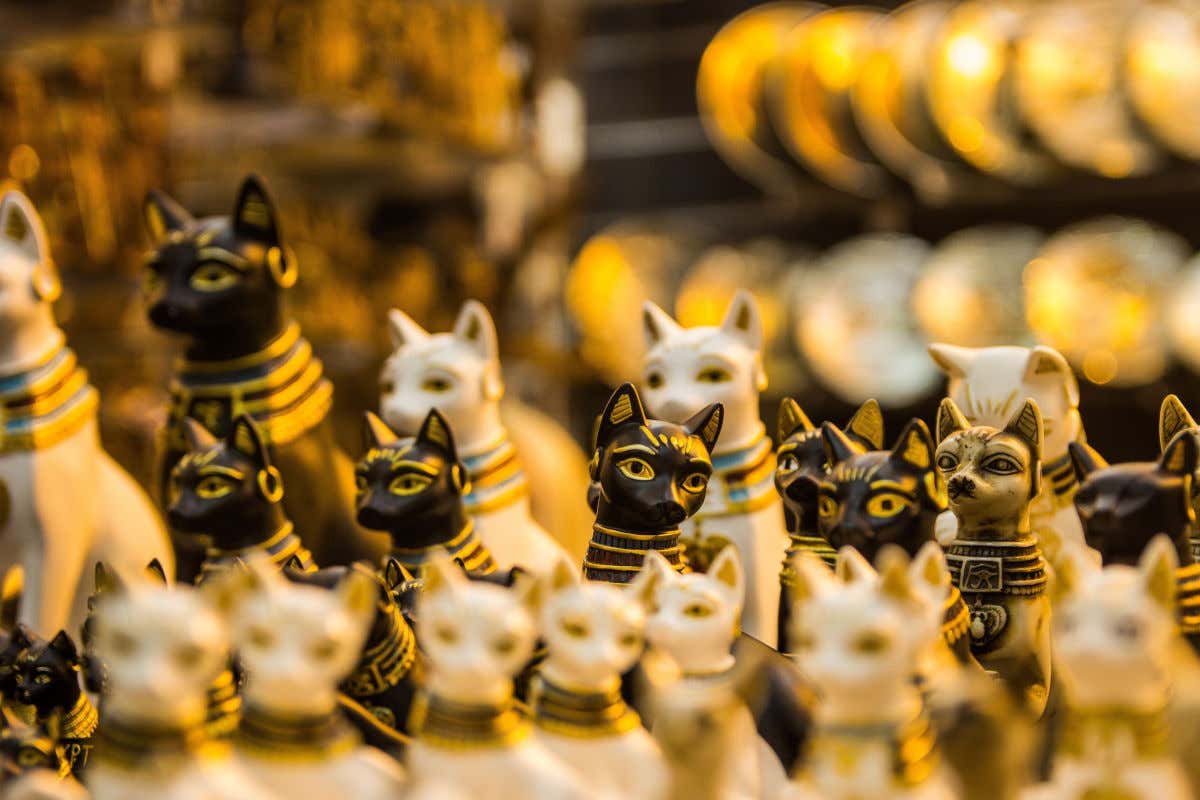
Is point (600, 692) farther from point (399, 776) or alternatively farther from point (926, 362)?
point (926, 362)

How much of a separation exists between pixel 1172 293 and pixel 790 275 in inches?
50.3

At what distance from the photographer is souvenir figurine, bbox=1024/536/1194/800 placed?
51.7 inches

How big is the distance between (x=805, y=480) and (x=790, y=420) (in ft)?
0.64

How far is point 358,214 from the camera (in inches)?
213

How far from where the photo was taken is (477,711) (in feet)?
4.50

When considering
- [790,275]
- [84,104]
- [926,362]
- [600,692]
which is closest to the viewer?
[600,692]

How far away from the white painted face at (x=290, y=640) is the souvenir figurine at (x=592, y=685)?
0.19m

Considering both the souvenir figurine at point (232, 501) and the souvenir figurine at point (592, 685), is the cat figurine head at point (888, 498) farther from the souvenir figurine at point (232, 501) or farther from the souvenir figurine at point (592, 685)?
the souvenir figurine at point (232, 501)

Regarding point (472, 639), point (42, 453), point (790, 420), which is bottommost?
point (42, 453)

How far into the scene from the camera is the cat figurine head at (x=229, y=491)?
183 centimetres

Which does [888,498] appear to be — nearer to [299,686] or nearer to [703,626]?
[703,626]

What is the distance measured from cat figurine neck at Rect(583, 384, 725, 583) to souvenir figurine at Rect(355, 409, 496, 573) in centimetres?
17

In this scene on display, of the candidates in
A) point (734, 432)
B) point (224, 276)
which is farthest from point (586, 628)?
point (224, 276)

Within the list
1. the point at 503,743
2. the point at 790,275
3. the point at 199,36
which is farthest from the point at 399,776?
the point at 790,275
